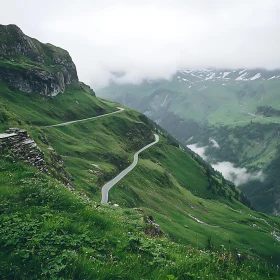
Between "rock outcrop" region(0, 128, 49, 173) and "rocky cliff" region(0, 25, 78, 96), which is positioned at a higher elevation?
"rocky cliff" region(0, 25, 78, 96)

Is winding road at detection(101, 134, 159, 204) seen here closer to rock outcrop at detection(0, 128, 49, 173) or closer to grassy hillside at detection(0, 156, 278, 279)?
rock outcrop at detection(0, 128, 49, 173)

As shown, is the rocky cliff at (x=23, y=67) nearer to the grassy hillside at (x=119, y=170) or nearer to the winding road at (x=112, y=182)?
the grassy hillside at (x=119, y=170)

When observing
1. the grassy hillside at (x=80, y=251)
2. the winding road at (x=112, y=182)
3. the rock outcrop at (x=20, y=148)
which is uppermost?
the rock outcrop at (x=20, y=148)

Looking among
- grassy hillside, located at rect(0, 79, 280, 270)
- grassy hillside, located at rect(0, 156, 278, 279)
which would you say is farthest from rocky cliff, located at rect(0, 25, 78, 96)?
grassy hillside, located at rect(0, 156, 278, 279)

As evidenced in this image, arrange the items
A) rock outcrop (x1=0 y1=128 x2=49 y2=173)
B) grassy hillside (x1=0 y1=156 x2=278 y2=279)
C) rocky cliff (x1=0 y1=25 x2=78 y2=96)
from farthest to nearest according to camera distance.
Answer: rocky cliff (x1=0 y1=25 x2=78 y2=96), rock outcrop (x1=0 y1=128 x2=49 y2=173), grassy hillside (x1=0 y1=156 x2=278 y2=279)

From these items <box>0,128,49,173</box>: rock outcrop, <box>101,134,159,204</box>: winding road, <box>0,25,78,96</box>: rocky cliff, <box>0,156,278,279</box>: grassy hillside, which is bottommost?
<box>101,134,159,204</box>: winding road

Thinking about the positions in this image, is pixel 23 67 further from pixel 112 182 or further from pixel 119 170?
pixel 112 182

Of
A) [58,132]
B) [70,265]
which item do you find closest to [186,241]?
[58,132]

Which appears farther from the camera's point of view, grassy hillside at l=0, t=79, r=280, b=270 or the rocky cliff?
the rocky cliff

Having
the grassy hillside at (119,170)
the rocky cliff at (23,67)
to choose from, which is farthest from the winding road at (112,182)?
the rocky cliff at (23,67)

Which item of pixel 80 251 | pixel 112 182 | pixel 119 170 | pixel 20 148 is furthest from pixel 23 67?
pixel 80 251

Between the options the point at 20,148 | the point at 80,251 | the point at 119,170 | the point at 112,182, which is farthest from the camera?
the point at 119,170

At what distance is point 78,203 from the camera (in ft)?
50.0

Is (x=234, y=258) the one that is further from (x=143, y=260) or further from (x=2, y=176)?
(x=2, y=176)
